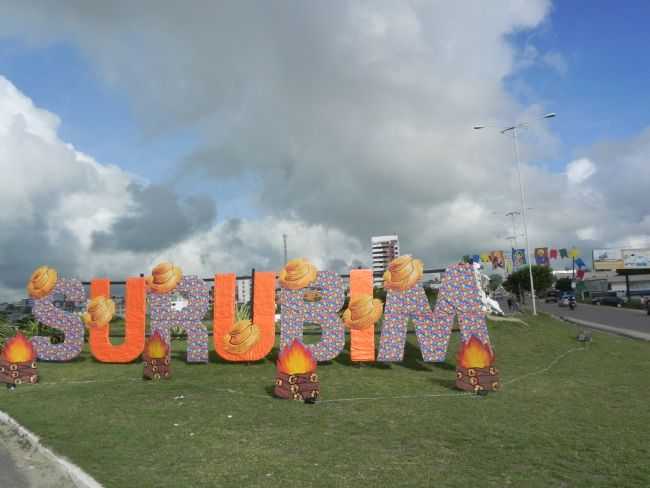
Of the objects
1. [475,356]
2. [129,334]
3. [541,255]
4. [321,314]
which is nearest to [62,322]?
[129,334]

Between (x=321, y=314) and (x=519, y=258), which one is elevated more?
(x=519, y=258)

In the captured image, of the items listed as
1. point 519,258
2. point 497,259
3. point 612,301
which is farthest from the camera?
point 612,301

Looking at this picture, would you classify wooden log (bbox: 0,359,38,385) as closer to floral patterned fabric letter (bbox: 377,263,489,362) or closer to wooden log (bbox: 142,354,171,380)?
wooden log (bbox: 142,354,171,380)

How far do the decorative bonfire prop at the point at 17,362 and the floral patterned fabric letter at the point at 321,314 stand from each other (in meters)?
6.85

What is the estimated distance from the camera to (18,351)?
15.2 meters

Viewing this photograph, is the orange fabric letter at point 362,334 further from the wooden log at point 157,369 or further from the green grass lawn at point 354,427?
the wooden log at point 157,369

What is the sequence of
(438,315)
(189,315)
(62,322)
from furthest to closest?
(62,322) → (189,315) → (438,315)

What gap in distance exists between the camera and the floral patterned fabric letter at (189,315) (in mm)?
17922

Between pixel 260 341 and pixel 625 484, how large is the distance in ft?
40.2

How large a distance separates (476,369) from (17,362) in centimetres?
1177

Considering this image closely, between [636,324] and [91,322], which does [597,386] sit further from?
[636,324]

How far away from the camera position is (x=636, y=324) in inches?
1411

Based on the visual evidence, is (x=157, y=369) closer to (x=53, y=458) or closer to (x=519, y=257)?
(x=53, y=458)

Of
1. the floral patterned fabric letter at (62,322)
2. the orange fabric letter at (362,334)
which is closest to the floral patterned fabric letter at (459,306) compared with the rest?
the orange fabric letter at (362,334)
